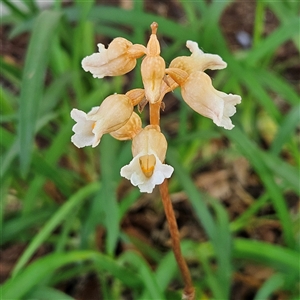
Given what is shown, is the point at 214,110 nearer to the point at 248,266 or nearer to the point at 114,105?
the point at 114,105

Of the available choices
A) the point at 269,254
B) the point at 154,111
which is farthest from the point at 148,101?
the point at 269,254

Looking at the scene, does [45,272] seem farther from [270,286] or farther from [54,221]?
[270,286]

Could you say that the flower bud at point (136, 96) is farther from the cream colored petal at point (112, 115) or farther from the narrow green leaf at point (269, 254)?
the narrow green leaf at point (269, 254)

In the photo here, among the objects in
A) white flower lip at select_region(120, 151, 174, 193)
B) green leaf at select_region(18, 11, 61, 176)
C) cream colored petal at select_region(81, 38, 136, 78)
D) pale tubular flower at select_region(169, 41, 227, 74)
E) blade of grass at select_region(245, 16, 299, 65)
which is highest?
blade of grass at select_region(245, 16, 299, 65)

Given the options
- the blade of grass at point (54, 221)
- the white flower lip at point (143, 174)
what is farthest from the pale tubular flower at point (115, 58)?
the blade of grass at point (54, 221)

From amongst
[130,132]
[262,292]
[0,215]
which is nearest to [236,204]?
[262,292]

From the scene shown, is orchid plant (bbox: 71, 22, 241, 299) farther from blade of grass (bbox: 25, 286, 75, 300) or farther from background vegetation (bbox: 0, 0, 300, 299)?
blade of grass (bbox: 25, 286, 75, 300)

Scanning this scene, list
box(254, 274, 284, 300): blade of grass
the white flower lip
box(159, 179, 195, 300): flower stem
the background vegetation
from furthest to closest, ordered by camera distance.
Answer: box(254, 274, 284, 300): blade of grass
the background vegetation
box(159, 179, 195, 300): flower stem
the white flower lip

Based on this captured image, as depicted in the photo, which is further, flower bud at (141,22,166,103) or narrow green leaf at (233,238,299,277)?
narrow green leaf at (233,238,299,277)

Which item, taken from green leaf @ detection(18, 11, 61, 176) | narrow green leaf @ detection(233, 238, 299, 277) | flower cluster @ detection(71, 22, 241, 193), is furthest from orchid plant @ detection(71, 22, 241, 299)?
narrow green leaf @ detection(233, 238, 299, 277)
